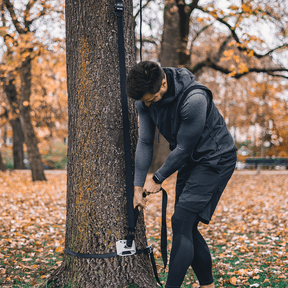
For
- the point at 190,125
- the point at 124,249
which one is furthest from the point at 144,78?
the point at 124,249

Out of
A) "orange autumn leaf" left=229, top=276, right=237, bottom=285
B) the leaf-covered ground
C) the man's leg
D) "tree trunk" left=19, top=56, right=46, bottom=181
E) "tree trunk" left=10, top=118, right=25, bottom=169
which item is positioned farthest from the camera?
"tree trunk" left=10, top=118, right=25, bottom=169

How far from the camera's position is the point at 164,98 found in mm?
2025

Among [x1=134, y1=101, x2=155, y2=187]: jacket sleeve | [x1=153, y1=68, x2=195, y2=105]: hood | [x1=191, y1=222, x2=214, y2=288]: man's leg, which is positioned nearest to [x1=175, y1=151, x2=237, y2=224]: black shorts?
[x1=191, y1=222, x2=214, y2=288]: man's leg

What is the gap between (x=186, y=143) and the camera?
1.99m

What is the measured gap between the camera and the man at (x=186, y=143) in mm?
1933

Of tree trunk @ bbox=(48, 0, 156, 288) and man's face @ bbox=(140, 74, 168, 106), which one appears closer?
man's face @ bbox=(140, 74, 168, 106)

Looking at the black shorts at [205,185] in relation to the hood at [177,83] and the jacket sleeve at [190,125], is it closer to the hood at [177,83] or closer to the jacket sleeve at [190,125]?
the jacket sleeve at [190,125]

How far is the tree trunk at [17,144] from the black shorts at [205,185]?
54.8 feet

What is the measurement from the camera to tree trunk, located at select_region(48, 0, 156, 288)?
7.89 feet

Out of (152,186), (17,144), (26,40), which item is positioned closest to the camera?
(152,186)

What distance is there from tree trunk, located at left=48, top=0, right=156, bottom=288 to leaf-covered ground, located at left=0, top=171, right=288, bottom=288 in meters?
0.68

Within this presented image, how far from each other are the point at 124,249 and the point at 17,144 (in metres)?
16.3

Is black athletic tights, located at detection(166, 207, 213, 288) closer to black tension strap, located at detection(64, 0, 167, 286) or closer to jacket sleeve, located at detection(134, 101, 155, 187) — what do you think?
black tension strap, located at detection(64, 0, 167, 286)

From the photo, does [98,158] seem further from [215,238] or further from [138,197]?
[215,238]
